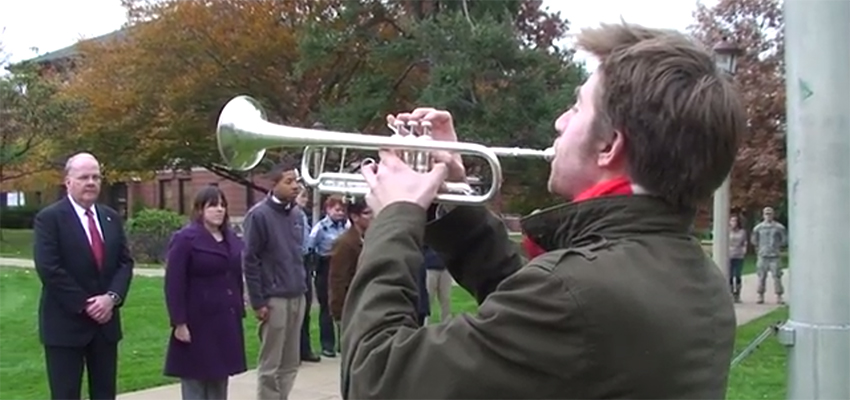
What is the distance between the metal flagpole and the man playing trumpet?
2.36m

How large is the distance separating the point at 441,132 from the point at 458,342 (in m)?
0.76

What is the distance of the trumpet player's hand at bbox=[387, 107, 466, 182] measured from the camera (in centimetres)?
208

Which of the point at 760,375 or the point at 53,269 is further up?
the point at 53,269

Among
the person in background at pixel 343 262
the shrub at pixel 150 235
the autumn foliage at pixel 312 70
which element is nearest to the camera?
the person in background at pixel 343 262

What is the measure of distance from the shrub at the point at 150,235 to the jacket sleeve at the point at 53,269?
19311mm

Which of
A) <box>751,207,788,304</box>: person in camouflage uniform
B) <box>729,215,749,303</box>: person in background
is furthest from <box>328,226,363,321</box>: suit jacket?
<box>751,207,788,304</box>: person in camouflage uniform

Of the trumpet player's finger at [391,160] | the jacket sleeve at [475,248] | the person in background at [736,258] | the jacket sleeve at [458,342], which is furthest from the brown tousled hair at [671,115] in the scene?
the person in background at [736,258]

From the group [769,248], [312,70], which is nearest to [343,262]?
[769,248]

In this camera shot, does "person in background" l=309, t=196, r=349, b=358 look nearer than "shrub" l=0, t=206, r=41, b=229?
Yes

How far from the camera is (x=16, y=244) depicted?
36094mm

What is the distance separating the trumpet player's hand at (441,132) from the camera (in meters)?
2.08

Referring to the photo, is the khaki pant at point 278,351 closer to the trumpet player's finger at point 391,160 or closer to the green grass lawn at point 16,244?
the trumpet player's finger at point 391,160

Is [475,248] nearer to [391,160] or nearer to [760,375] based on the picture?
[391,160]

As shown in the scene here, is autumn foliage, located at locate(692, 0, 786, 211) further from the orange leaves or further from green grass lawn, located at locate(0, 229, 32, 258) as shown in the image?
green grass lawn, located at locate(0, 229, 32, 258)
